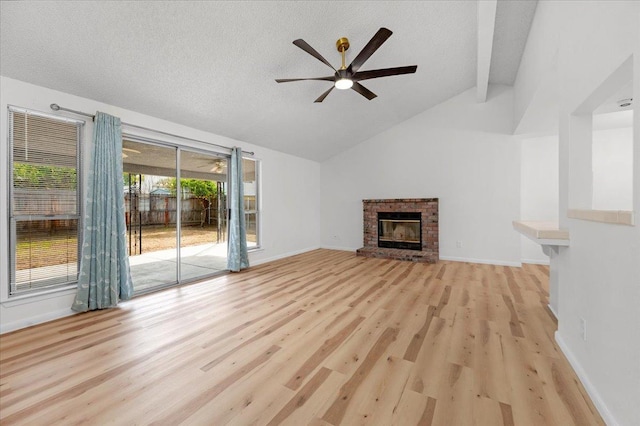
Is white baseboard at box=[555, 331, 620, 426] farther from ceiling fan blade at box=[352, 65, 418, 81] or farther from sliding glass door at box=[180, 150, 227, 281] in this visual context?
sliding glass door at box=[180, 150, 227, 281]

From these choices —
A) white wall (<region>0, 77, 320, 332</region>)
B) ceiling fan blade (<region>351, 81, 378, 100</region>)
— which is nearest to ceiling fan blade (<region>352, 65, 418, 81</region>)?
ceiling fan blade (<region>351, 81, 378, 100</region>)

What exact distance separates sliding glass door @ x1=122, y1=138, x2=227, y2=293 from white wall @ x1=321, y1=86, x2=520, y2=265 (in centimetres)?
346

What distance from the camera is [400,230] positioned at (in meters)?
6.03

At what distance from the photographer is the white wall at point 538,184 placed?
491cm

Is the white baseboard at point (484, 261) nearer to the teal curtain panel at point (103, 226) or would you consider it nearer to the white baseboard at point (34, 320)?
the teal curtain panel at point (103, 226)

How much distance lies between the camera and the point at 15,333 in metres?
2.43

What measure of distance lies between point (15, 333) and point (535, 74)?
20.5 feet

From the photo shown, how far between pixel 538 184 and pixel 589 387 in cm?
464

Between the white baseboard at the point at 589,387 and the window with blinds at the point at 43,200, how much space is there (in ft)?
15.3

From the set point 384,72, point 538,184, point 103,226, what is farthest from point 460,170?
point 103,226

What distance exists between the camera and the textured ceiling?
2.23 meters

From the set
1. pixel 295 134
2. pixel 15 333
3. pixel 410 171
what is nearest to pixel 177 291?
pixel 15 333

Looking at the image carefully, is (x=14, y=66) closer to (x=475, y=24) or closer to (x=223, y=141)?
(x=223, y=141)

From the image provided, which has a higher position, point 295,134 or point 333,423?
point 295,134
